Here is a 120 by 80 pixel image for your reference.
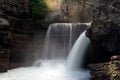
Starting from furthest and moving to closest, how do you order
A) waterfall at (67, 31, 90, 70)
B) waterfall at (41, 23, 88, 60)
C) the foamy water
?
waterfall at (41, 23, 88, 60) < waterfall at (67, 31, 90, 70) < the foamy water

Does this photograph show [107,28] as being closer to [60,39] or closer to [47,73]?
[47,73]

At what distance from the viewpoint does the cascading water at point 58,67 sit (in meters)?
18.7

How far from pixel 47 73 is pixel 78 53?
8.75 feet

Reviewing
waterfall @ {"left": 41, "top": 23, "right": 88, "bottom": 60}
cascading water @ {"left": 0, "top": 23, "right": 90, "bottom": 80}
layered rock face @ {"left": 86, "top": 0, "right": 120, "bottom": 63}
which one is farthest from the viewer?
waterfall @ {"left": 41, "top": 23, "right": 88, "bottom": 60}

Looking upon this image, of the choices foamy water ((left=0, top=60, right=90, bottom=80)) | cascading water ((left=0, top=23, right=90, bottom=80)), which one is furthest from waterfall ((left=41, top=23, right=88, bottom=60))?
foamy water ((left=0, top=60, right=90, bottom=80))

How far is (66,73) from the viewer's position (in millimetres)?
19578

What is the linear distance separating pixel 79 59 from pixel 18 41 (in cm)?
578

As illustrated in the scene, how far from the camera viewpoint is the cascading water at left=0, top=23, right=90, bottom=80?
1867 cm

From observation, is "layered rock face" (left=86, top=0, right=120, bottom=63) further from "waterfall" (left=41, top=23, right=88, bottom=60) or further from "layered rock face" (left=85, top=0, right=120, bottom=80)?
"waterfall" (left=41, top=23, right=88, bottom=60)

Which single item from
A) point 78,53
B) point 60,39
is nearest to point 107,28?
point 78,53

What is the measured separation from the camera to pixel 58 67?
22078 mm

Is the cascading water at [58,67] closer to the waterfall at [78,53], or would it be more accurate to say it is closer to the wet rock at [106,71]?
the waterfall at [78,53]

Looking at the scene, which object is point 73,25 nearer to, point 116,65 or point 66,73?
point 66,73

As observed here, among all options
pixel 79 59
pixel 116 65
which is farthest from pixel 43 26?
pixel 116 65
